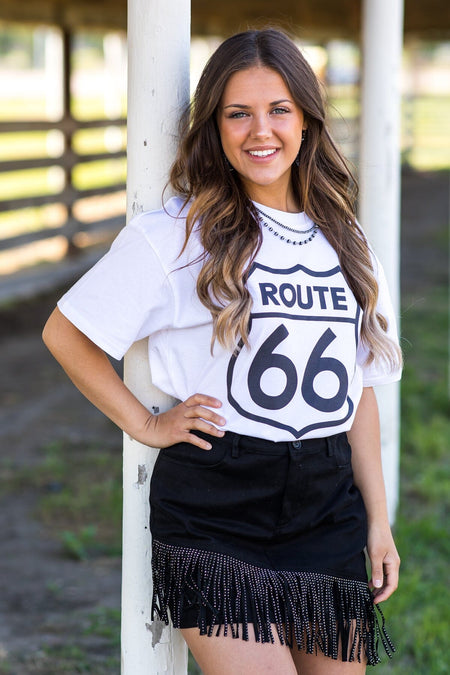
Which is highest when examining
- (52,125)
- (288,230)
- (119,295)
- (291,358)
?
(52,125)

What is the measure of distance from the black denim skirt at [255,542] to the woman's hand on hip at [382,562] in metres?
0.13

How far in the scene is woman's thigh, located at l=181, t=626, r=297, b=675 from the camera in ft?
5.54

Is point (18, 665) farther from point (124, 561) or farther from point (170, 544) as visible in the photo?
point (170, 544)

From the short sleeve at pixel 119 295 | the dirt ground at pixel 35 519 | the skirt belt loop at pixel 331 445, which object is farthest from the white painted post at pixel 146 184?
the dirt ground at pixel 35 519

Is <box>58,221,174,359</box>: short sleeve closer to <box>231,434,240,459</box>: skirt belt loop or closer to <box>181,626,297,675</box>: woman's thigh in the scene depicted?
<box>231,434,240,459</box>: skirt belt loop

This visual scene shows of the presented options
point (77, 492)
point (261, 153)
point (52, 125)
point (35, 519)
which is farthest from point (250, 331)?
point (52, 125)

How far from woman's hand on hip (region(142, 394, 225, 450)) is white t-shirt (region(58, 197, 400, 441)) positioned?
0.03 meters

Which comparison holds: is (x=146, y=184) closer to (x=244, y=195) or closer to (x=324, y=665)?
(x=244, y=195)

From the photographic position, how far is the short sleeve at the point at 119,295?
172 centimetres

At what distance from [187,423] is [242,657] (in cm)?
43

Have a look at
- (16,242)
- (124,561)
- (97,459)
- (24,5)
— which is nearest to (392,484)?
(97,459)

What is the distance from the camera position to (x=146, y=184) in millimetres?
1906

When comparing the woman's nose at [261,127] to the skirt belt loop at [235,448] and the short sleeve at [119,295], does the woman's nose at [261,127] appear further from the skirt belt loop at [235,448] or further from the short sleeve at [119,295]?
the skirt belt loop at [235,448]

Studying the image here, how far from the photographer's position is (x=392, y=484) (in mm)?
3898
